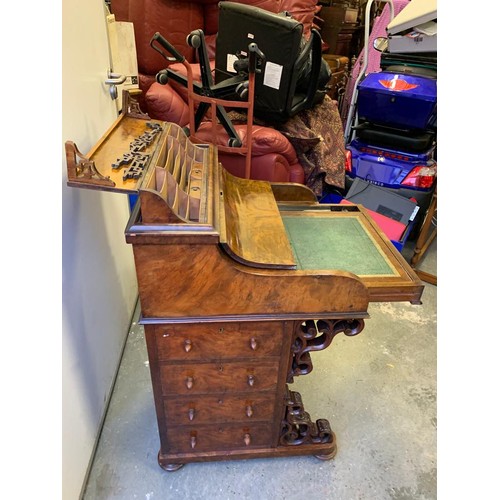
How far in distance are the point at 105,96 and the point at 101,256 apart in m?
0.63

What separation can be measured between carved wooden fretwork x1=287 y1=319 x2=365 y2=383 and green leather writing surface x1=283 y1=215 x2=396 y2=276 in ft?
0.56

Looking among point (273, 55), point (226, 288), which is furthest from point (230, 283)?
point (273, 55)

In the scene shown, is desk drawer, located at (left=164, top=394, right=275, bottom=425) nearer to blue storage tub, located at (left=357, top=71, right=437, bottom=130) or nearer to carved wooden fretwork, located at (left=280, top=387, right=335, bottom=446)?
carved wooden fretwork, located at (left=280, top=387, right=335, bottom=446)

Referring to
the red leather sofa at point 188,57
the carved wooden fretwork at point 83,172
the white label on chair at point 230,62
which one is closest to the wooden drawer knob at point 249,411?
the carved wooden fretwork at point 83,172

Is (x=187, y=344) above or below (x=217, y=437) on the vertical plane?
above

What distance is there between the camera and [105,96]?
151 centimetres

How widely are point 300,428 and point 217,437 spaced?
1.03 ft

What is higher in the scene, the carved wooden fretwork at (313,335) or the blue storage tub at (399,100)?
the blue storage tub at (399,100)

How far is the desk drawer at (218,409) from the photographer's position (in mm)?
1277

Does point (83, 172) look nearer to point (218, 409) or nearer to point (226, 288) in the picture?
point (226, 288)

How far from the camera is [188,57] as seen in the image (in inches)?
124

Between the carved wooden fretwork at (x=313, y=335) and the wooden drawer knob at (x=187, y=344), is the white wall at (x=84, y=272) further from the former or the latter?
the carved wooden fretwork at (x=313, y=335)

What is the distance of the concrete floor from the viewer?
1.40 meters

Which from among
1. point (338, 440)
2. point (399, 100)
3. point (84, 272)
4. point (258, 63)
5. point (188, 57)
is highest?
point (188, 57)
